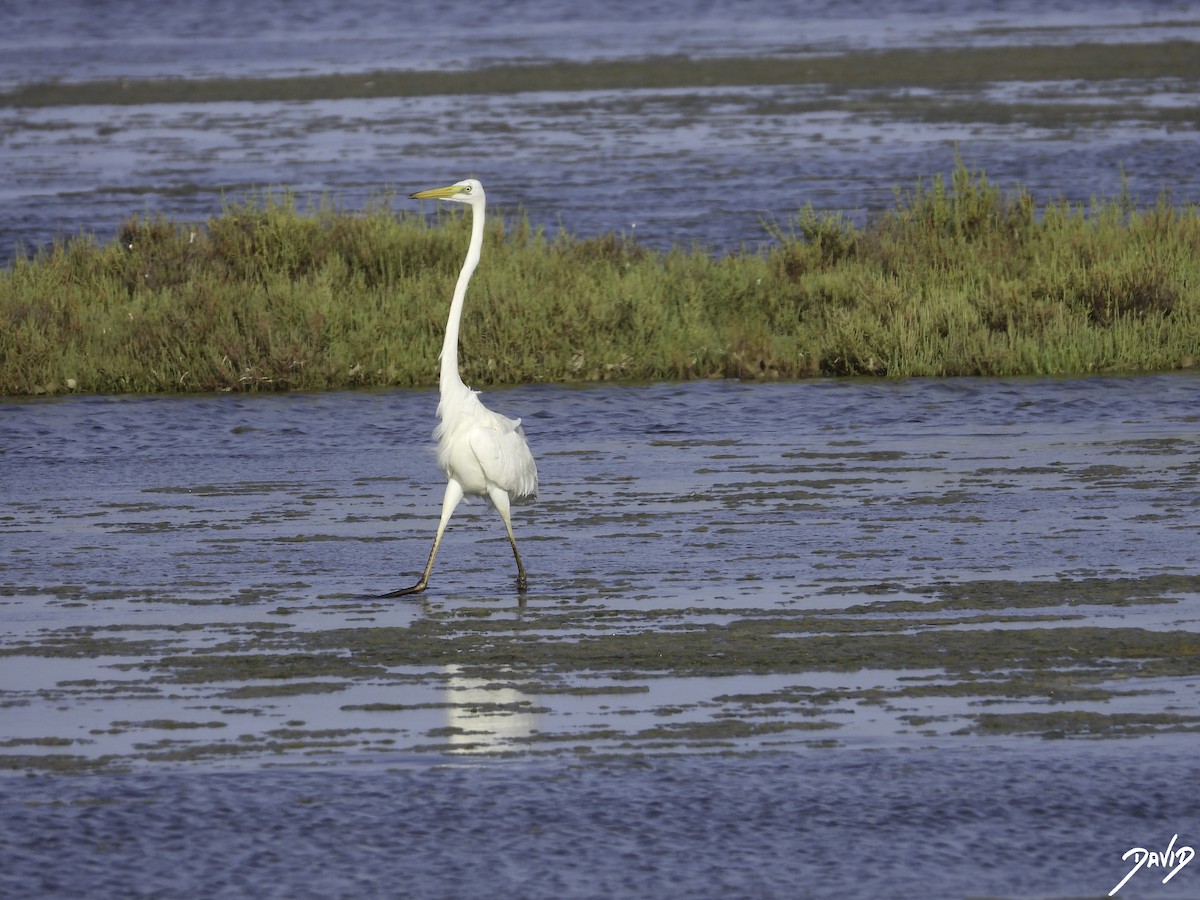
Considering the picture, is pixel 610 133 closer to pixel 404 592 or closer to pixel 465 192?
pixel 465 192

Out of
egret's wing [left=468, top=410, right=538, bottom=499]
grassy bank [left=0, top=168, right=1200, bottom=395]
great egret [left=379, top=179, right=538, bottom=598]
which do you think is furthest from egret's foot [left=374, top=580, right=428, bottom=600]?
grassy bank [left=0, top=168, right=1200, bottom=395]

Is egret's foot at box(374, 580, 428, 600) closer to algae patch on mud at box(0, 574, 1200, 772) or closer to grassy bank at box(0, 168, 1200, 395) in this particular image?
algae patch on mud at box(0, 574, 1200, 772)

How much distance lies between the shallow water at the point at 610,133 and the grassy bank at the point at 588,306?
6.42 ft

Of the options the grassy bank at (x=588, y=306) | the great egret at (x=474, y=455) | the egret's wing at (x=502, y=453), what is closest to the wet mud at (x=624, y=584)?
the great egret at (x=474, y=455)

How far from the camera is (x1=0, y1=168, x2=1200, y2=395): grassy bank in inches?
655

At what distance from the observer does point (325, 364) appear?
1680cm

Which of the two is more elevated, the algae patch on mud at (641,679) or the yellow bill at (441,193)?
the yellow bill at (441,193)

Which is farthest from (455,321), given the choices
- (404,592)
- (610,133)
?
(610,133)

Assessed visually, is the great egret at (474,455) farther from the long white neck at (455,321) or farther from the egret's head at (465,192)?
the egret's head at (465,192)

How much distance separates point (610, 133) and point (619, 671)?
91.7ft

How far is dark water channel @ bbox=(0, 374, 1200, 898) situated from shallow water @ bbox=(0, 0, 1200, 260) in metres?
8.47

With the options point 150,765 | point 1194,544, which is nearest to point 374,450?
point 1194,544

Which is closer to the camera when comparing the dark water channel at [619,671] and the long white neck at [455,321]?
the dark water channel at [619,671]

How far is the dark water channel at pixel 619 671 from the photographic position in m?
6.65
